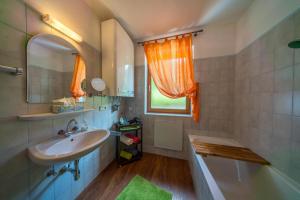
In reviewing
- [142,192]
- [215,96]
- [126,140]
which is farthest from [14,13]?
[215,96]

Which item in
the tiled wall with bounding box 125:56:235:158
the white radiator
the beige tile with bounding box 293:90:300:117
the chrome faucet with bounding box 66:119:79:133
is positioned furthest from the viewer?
the white radiator

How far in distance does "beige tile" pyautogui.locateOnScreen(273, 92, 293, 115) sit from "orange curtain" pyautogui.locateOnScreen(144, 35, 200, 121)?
3.20 ft

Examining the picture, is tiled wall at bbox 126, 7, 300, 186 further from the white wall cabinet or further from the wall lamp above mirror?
the wall lamp above mirror

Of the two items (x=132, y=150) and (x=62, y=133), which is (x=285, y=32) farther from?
(x=132, y=150)

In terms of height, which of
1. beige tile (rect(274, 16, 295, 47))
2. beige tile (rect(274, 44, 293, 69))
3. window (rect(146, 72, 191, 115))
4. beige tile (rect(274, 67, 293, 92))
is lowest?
window (rect(146, 72, 191, 115))

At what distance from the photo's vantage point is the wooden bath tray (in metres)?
1.21

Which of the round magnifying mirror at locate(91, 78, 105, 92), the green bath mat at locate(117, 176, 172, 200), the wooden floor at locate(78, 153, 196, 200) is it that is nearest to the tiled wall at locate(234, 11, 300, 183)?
the wooden floor at locate(78, 153, 196, 200)

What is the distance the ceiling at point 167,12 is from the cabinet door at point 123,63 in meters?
0.23

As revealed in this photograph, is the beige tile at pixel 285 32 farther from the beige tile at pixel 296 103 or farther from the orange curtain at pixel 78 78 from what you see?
the orange curtain at pixel 78 78

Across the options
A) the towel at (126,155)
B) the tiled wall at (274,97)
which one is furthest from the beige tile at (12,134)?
the tiled wall at (274,97)

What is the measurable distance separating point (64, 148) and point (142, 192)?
Answer: 106 centimetres

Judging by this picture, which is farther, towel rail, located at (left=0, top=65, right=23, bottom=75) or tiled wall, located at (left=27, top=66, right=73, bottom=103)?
tiled wall, located at (left=27, top=66, right=73, bottom=103)

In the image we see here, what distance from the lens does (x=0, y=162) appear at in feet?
2.38

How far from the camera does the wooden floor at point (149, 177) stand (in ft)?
4.45
